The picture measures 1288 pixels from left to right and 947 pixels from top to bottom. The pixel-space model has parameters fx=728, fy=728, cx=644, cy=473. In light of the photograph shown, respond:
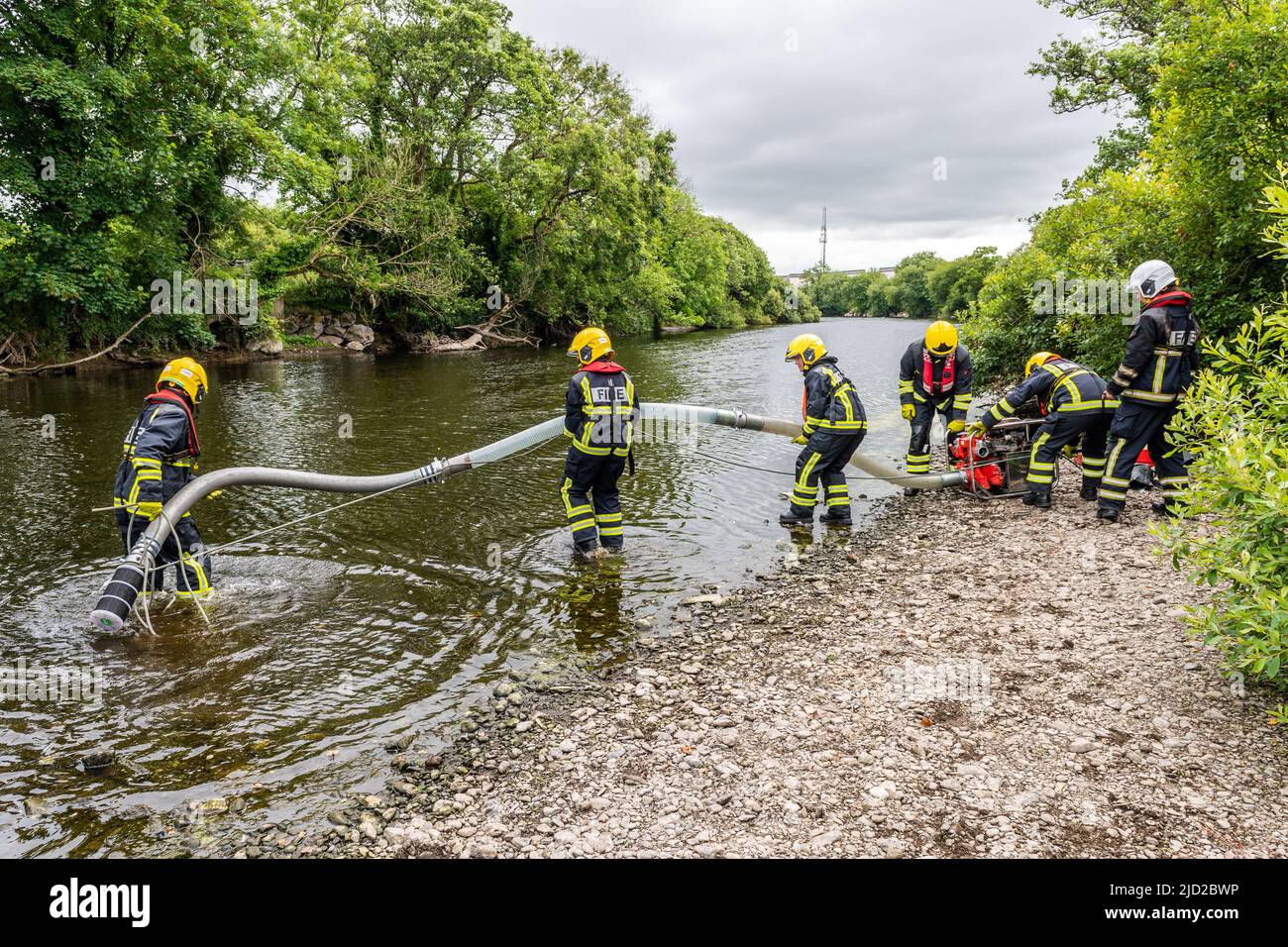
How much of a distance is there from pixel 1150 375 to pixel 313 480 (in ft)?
31.7

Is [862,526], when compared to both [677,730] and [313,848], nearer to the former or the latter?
[677,730]

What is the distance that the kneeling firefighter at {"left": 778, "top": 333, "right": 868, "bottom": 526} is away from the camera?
9.62 meters

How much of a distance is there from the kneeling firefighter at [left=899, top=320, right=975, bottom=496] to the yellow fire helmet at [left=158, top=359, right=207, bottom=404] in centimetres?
916

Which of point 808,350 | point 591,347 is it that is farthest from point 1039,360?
point 591,347

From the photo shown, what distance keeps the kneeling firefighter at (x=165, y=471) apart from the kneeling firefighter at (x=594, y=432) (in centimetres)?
386

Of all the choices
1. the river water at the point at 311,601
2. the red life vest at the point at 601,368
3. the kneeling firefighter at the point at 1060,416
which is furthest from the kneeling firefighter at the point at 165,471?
the kneeling firefighter at the point at 1060,416

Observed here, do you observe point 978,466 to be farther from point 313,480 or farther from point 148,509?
point 148,509

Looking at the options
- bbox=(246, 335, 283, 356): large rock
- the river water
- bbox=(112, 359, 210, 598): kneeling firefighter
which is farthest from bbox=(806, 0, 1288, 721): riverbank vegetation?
bbox=(246, 335, 283, 356): large rock

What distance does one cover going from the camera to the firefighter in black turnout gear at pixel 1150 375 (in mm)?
8461

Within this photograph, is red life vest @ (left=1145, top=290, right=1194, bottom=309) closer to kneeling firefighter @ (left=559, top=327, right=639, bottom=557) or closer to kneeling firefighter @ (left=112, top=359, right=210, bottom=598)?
kneeling firefighter @ (left=559, top=327, right=639, bottom=557)

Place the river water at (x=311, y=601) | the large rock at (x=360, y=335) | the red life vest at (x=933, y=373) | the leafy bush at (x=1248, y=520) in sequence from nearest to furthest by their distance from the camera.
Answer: the leafy bush at (x=1248, y=520)
the river water at (x=311, y=601)
the red life vest at (x=933, y=373)
the large rock at (x=360, y=335)

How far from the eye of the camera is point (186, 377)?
7.44 m

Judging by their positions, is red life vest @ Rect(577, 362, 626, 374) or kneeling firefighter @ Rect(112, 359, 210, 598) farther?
red life vest @ Rect(577, 362, 626, 374)

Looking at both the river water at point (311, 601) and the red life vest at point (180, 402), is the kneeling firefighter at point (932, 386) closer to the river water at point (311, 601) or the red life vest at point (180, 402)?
the river water at point (311, 601)
